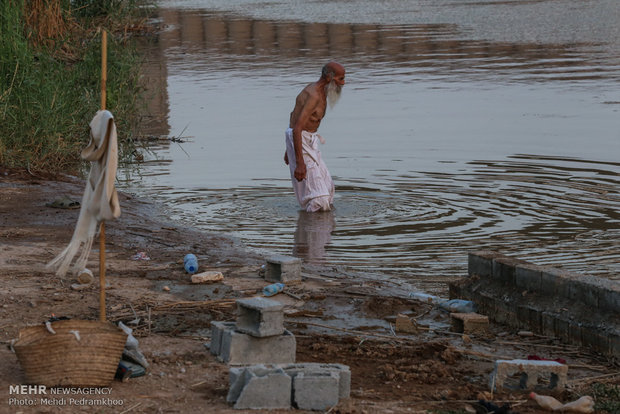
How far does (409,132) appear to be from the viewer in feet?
54.3

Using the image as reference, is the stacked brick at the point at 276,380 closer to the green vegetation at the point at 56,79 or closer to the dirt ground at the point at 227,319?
the dirt ground at the point at 227,319

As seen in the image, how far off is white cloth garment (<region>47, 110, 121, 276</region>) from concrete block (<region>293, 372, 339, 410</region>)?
132 cm

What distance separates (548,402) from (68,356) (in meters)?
2.30

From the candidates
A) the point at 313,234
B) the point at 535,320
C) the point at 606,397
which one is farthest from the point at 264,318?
the point at 313,234

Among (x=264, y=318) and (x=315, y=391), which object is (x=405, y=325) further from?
(x=315, y=391)

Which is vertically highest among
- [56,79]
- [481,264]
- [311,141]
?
[56,79]

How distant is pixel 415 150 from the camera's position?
15094 mm

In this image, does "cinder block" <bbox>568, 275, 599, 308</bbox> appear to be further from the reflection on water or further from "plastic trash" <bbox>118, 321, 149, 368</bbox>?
the reflection on water

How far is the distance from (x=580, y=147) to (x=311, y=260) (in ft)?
21.8

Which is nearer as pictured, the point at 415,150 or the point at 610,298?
the point at 610,298

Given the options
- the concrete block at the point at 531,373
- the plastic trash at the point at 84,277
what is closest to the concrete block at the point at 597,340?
the concrete block at the point at 531,373

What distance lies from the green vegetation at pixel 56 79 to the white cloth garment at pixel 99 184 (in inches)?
269

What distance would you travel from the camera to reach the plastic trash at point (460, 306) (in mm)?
7324

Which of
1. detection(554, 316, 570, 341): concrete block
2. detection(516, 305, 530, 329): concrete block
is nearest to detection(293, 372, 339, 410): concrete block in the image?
detection(554, 316, 570, 341): concrete block
